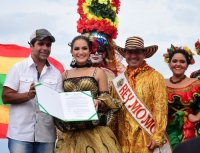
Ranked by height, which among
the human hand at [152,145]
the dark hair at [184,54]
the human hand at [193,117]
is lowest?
the human hand at [152,145]

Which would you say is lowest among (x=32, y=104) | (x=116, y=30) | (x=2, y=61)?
(x=32, y=104)

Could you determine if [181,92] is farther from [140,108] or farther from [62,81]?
[62,81]

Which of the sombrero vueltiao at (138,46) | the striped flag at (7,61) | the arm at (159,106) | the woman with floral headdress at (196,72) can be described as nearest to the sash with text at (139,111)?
the arm at (159,106)

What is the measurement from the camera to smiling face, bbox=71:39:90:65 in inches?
167

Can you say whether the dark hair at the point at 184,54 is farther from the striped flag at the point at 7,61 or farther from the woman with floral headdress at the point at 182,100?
the striped flag at the point at 7,61

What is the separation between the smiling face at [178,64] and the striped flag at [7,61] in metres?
3.18

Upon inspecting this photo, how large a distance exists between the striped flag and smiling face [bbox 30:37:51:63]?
9.98 feet

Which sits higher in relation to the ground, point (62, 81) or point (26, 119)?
point (62, 81)

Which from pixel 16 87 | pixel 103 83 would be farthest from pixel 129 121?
pixel 16 87

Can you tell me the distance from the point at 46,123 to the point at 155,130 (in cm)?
122

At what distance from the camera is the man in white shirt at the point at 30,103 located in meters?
4.20

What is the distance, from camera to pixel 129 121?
474 cm

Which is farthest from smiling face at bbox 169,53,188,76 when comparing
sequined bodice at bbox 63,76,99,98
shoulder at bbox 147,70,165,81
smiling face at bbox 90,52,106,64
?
smiling face at bbox 90,52,106,64

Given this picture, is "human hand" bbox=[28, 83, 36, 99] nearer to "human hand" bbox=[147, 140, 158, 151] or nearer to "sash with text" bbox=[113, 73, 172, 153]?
"sash with text" bbox=[113, 73, 172, 153]
